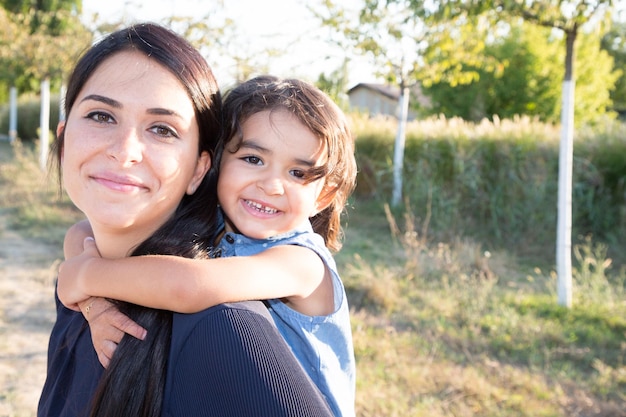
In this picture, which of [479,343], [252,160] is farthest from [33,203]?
[252,160]

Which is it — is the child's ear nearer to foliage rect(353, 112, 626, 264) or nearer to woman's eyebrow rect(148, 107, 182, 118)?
woman's eyebrow rect(148, 107, 182, 118)

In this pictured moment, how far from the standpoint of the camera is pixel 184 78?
1.30m

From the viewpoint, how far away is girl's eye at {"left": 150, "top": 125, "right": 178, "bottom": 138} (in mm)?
1291

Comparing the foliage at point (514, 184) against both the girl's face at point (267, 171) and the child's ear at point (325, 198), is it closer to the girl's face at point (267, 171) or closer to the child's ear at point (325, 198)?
the child's ear at point (325, 198)

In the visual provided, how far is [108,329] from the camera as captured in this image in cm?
123

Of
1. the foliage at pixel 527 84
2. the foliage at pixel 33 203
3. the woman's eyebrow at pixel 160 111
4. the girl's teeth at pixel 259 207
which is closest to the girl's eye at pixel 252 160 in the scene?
the girl's teeth at pixel 259 207

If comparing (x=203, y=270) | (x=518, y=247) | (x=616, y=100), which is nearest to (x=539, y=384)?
(x=203, y=270)

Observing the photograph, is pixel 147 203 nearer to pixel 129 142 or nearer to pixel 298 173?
pixel 129 142

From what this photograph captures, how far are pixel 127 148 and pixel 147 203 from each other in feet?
0.43

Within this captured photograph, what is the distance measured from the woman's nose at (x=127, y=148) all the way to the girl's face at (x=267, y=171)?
346mm

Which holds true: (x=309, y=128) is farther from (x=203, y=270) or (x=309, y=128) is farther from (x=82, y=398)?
(x=82, y=398)

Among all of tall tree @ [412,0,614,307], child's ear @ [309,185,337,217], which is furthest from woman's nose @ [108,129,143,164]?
tall tree @ [412,0,614,307]

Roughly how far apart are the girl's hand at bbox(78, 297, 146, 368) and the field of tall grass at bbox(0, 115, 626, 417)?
2.59 meters

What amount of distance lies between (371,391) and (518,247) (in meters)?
5.02
